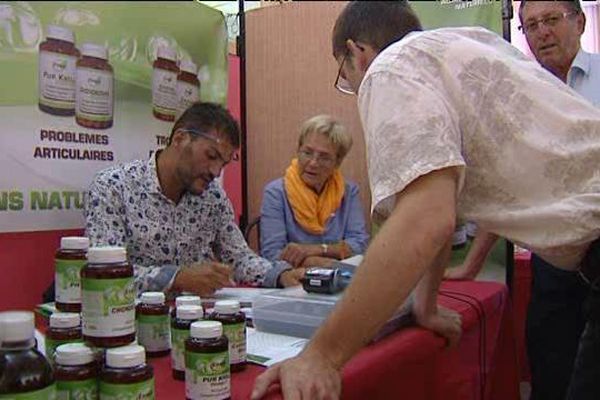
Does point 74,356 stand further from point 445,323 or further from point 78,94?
point 78,94

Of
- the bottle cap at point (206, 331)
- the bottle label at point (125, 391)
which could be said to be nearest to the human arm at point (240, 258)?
the bottle cap at point (206, 331)

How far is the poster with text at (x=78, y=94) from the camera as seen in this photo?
1699 mm

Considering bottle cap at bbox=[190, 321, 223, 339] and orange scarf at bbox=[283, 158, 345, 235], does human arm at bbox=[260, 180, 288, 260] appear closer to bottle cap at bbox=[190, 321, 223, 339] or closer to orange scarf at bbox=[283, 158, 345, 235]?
orange scarf at bbox=[283, 158, 345, 235]

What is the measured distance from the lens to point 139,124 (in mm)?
2111

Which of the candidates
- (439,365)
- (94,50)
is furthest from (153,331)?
(94,50)

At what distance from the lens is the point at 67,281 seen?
0.87 meters

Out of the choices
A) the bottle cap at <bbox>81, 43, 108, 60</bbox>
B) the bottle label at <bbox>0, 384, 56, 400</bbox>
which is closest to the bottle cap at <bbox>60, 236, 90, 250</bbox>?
the bottle label at <bbox>0, 384, 56, 400</bbox>

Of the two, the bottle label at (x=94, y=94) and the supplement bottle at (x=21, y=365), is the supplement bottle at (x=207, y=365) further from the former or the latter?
the bottle label at (x=94, y=94)

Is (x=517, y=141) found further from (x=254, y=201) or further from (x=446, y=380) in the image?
(x=254, y=201)

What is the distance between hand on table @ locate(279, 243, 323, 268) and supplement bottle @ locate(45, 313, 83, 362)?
1.24 meters

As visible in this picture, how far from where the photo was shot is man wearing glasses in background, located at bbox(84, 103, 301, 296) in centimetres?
164

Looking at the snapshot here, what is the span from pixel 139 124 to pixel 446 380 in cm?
135

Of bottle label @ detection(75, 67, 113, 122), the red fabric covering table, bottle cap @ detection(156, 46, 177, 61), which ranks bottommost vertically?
Result: the red fabric covering table

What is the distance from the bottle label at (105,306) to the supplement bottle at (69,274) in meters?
0.15
